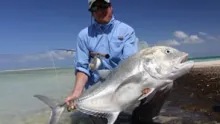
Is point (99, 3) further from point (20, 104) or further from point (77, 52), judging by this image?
point (20, 104)

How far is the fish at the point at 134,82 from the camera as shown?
14.2 feet

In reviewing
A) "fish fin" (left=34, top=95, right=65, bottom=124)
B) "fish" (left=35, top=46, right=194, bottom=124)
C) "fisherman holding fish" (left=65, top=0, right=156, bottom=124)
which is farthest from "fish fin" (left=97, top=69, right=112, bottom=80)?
"fish fin" (left=34, top=95, right=65, bottom=124)

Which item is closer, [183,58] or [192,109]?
[183,58]

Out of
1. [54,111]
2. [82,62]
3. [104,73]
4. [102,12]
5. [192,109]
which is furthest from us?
[192,109]

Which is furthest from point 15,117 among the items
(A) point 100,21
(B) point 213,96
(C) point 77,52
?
(B) point 213,96

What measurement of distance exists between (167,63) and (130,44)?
1.45 metres

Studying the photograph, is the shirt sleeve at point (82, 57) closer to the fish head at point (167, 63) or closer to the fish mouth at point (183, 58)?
the fish head at point (167, 63)

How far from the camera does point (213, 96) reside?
10.6 m

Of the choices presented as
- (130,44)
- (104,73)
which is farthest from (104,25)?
(104,73)

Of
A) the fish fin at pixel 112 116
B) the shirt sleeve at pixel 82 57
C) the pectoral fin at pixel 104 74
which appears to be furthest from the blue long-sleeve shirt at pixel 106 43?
the fish fin at pixel 112 116

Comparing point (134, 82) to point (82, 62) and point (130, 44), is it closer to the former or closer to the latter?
point (130, 44)

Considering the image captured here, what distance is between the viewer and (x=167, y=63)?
14.2 ft

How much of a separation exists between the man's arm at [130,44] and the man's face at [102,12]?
47 cm

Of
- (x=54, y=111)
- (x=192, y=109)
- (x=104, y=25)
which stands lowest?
(x=192, y=109)
